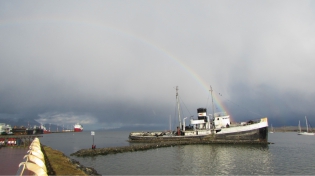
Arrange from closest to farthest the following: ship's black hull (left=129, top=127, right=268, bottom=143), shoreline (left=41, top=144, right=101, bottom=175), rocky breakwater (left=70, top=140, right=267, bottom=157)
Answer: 1. shoreline (left=41, top=144, right=101, bottom=175)
2. rocky breakwater (left=70, top=140, right=267, bottom=157)
3. ship's black hull (left=129, top=127, right=268, bottom=143)

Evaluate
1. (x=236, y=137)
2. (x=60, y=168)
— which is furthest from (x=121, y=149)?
(x=236, y=137)

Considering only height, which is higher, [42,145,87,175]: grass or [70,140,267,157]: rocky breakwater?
[42,145,87,175]: grass

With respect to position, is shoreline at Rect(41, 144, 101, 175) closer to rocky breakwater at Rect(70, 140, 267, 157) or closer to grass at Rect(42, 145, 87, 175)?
grass at Rect(42, 145, 87, 175)

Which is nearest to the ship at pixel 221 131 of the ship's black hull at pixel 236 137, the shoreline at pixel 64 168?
the ship's black hull at pixel 236 137

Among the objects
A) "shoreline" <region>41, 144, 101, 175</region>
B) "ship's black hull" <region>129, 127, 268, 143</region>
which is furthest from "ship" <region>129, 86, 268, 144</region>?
"shoreline" <region>41, 144, 101, 175</region>

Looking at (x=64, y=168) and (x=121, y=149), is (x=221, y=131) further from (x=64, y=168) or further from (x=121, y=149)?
(x=64, y=168)

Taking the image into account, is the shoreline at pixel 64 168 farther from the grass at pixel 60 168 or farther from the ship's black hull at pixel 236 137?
the ship's black hull at pixel 236 137

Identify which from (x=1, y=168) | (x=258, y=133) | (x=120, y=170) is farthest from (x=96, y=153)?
(x=258, y=133)

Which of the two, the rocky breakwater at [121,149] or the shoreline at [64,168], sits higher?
the shoreline at [64,168]

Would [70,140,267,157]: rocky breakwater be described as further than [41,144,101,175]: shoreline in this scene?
Yes

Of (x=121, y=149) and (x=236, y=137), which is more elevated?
(x=236, y=137)

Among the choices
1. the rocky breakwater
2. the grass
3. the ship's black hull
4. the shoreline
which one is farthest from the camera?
the ship's black hull

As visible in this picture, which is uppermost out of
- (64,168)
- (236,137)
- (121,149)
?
(64,168)

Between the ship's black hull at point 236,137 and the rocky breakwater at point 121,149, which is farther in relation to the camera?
the ship's black hull at point 236,137
